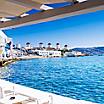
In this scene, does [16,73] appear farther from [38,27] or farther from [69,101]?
[69,101]

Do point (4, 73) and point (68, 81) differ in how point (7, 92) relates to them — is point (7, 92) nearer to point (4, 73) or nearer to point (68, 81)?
point (68, 81)

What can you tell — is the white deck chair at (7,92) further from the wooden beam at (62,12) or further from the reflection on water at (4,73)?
the reflection on water at (4,73)

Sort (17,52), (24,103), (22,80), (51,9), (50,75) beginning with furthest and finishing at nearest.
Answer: (17,52) → (50,75) → (22,80) → (24,103) → (51,9)

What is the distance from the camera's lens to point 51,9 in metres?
2.00

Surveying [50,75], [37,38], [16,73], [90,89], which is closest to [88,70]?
[50,75]

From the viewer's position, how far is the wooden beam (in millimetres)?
1497

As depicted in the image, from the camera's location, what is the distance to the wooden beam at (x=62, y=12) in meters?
1.50

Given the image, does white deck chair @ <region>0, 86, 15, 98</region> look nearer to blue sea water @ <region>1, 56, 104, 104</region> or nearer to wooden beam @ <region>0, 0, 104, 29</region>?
wooden beam @ <region>0, 0, 104, 29</region>

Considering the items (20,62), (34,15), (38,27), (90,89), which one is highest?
(38,27)

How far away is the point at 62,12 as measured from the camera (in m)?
1.83

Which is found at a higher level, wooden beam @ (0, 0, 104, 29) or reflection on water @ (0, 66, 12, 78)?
wooden beam @ (0, 0, 104, 29)

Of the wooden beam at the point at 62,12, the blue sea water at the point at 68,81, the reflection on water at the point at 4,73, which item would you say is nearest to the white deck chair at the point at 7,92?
the wooden beam at the point at 62,12

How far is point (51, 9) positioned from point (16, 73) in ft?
62.9

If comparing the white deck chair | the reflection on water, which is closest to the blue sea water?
the reflection on water
